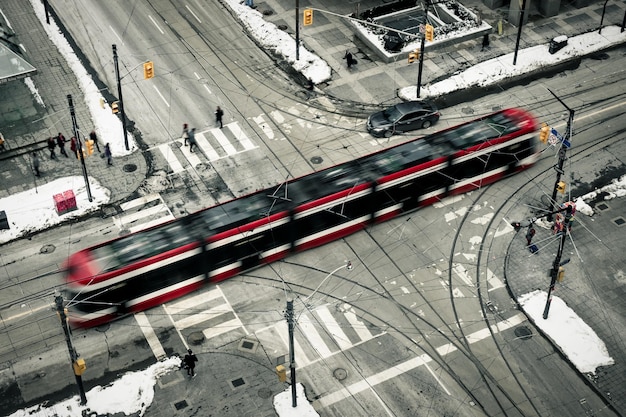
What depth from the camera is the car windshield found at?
50003 millimetres

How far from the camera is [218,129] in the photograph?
5103 centimetres

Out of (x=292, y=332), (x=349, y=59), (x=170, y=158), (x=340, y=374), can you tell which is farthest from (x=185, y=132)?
(x=292, y=332)

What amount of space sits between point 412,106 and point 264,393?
70.9ft

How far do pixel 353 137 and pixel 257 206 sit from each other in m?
12.5

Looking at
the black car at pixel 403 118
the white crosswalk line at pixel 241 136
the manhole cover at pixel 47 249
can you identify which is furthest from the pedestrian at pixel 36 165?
the black car at pixel 403 118

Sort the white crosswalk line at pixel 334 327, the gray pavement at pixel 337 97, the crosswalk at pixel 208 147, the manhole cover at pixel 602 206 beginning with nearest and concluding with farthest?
1. the gray pavement at pixel 337 97
2. the white crosswalk line at pixel 334 327
3. the manhole cover at pixel 602 206
4. the crosswalk at pixel 208 147

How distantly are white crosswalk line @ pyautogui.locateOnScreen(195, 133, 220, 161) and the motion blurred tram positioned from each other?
909cm

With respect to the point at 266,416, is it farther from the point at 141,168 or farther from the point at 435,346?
the point at 141,168

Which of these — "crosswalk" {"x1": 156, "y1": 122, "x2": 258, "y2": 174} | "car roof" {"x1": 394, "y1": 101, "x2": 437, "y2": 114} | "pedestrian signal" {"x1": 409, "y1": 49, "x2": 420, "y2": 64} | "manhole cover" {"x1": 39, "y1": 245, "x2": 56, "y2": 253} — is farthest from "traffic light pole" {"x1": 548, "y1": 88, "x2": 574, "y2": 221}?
"manhole cover" {"x1": 39, "y1": 245, "x2": 56, "y2": 253}

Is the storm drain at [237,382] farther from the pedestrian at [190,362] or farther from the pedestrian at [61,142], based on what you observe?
the pedestrian at [61,142]

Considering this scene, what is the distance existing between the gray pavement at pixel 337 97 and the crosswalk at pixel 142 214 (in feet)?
3.49

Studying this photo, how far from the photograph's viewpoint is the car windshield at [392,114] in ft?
164

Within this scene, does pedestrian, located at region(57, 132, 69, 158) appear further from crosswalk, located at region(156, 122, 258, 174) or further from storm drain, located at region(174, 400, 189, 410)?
storm drain, located at region(174, 400, 189, 410)

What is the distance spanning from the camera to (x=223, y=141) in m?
50.1
